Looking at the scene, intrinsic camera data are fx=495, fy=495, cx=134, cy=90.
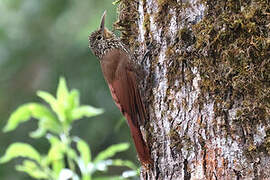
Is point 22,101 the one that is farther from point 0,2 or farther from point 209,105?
point 209,105

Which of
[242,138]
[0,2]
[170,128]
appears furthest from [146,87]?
[0,2]

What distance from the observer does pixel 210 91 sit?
2291 mm

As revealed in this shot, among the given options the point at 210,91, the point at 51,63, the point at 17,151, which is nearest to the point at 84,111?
the point at 17,151

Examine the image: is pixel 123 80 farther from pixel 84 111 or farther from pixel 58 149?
pixel 58 149

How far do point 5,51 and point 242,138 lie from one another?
4.44 meters

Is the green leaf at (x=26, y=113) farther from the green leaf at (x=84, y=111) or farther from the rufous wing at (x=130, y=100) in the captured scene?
the rufous wing at (x=130, y=100)

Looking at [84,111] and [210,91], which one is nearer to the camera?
[210,91]

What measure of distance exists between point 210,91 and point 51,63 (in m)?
3.95

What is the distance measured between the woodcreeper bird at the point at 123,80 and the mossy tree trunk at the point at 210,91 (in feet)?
0.22

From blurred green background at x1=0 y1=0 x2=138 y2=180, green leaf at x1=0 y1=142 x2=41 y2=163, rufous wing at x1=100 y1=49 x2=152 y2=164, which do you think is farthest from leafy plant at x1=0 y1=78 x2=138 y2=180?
blurred green background at x1=0 y1=0 x2=138 y2=180

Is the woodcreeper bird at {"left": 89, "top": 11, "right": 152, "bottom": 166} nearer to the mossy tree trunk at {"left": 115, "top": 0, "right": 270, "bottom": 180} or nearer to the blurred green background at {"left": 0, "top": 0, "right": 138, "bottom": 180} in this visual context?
the mossy tree trunk at {"left": 115, "top": 0, "right": 270, "bottom": 180}

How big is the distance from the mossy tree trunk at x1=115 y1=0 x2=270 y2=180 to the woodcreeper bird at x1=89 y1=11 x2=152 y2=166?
0.22 ft

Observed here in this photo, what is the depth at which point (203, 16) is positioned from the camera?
240cm

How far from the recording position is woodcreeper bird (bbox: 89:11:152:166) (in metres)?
2.63
